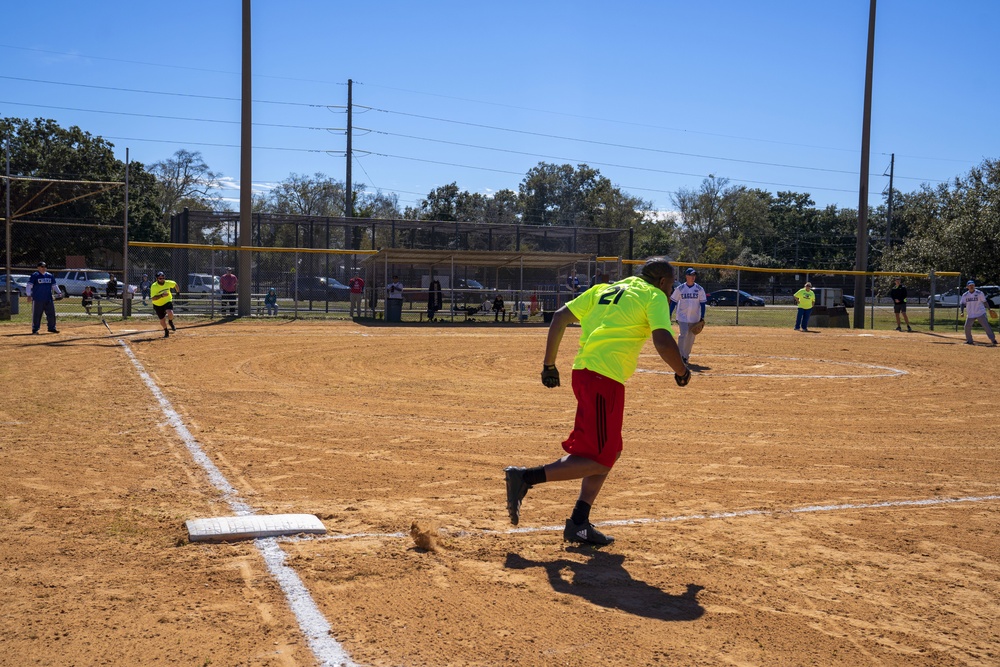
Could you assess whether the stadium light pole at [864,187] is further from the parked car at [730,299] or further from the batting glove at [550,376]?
the batting glove at [550,376]

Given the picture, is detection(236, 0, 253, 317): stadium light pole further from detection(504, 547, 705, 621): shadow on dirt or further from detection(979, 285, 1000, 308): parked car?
detection(979, 285, 1000, 308): parked car

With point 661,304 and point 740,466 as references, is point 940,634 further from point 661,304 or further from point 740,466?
point 740,466

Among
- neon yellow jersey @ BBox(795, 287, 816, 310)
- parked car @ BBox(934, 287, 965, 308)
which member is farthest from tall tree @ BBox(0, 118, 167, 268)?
parked car @ BBox(934, 287, 965, 308)

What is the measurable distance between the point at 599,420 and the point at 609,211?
281 ft

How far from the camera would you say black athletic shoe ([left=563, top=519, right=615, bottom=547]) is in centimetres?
539

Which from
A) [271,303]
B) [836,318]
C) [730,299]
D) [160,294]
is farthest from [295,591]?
[730,299]

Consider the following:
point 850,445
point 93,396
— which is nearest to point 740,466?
point 850,445

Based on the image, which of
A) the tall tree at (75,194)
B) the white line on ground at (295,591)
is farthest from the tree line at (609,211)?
the white line on ground at (295,591)

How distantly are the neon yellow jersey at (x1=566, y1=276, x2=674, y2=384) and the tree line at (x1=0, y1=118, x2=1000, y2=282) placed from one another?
1058 inches

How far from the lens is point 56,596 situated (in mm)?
4359

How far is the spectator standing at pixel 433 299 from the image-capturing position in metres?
32.6

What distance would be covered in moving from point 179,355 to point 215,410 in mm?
7690

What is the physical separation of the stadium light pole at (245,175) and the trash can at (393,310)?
18.2 feet

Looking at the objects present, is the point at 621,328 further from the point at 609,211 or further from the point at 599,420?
the point at 609,211
